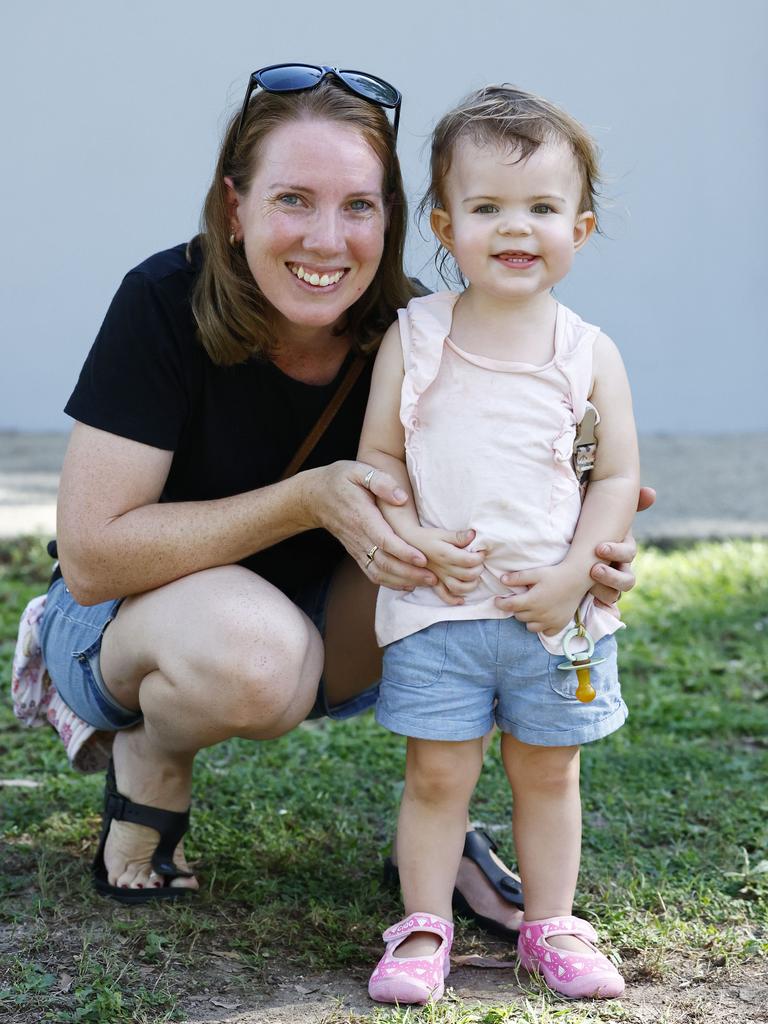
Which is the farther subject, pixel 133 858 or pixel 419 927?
pixel 133 858

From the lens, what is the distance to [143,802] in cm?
251

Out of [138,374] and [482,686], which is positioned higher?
[138,374]

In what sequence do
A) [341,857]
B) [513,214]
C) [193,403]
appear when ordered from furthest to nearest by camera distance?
[341,857] → [193,403] → [513,214]

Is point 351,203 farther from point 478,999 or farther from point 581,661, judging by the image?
point 478,999

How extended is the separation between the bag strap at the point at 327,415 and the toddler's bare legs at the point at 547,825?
64 centimetres

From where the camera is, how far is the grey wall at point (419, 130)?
5.88 meters

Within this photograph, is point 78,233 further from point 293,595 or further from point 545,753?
point 545,753

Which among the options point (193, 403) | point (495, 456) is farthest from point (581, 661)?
point (193, 403)

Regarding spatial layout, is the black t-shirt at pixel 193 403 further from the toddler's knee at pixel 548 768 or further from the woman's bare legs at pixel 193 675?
the toddler's knee at pixel 548 768

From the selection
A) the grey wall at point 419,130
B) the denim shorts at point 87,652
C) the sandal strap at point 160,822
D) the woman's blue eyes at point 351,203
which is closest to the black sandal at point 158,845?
the sandal strap at point 160,822

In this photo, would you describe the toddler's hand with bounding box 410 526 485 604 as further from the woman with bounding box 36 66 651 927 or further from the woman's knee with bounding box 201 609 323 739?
the woman's knee with bounding box 201 609 323 739

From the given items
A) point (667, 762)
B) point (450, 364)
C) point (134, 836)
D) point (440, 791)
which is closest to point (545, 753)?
point (440, 791)

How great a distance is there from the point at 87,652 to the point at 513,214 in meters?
1.11

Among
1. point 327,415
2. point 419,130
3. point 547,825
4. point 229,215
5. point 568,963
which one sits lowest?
point 568,963
